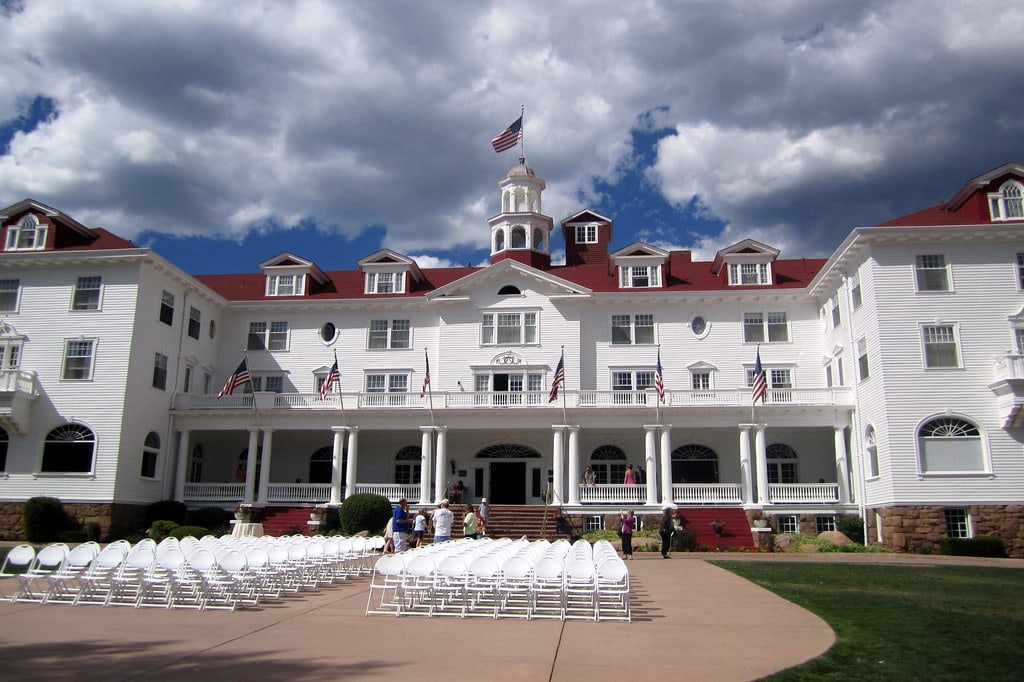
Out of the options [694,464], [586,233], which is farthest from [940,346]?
[586,233]

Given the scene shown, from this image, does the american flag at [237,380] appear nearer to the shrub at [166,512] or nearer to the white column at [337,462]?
the white column at [337,462]

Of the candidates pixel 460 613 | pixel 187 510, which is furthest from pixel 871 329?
pixel 187 510

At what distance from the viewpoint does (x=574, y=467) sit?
34188 millimetres

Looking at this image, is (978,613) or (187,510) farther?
(187,510)

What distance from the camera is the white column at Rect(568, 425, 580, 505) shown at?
111ft

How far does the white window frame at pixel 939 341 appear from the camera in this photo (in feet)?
96.7

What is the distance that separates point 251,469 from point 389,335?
8.90 m

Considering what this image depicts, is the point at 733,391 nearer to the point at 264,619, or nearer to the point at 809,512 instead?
the point at 809,512

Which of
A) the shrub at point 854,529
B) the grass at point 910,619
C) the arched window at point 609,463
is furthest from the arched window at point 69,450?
the shrub at point 854,529

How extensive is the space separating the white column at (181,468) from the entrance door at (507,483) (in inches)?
525

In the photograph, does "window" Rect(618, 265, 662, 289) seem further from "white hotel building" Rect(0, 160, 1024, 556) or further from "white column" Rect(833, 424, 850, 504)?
"white column" Rect(833, 424, 850, 504)

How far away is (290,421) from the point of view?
3678cm

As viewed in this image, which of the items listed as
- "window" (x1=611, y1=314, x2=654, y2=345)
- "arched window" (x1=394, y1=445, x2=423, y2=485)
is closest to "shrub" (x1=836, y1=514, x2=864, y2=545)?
"window" (x1=611, y1=314, x2=654, y2=345)

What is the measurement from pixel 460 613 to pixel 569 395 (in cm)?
2284
